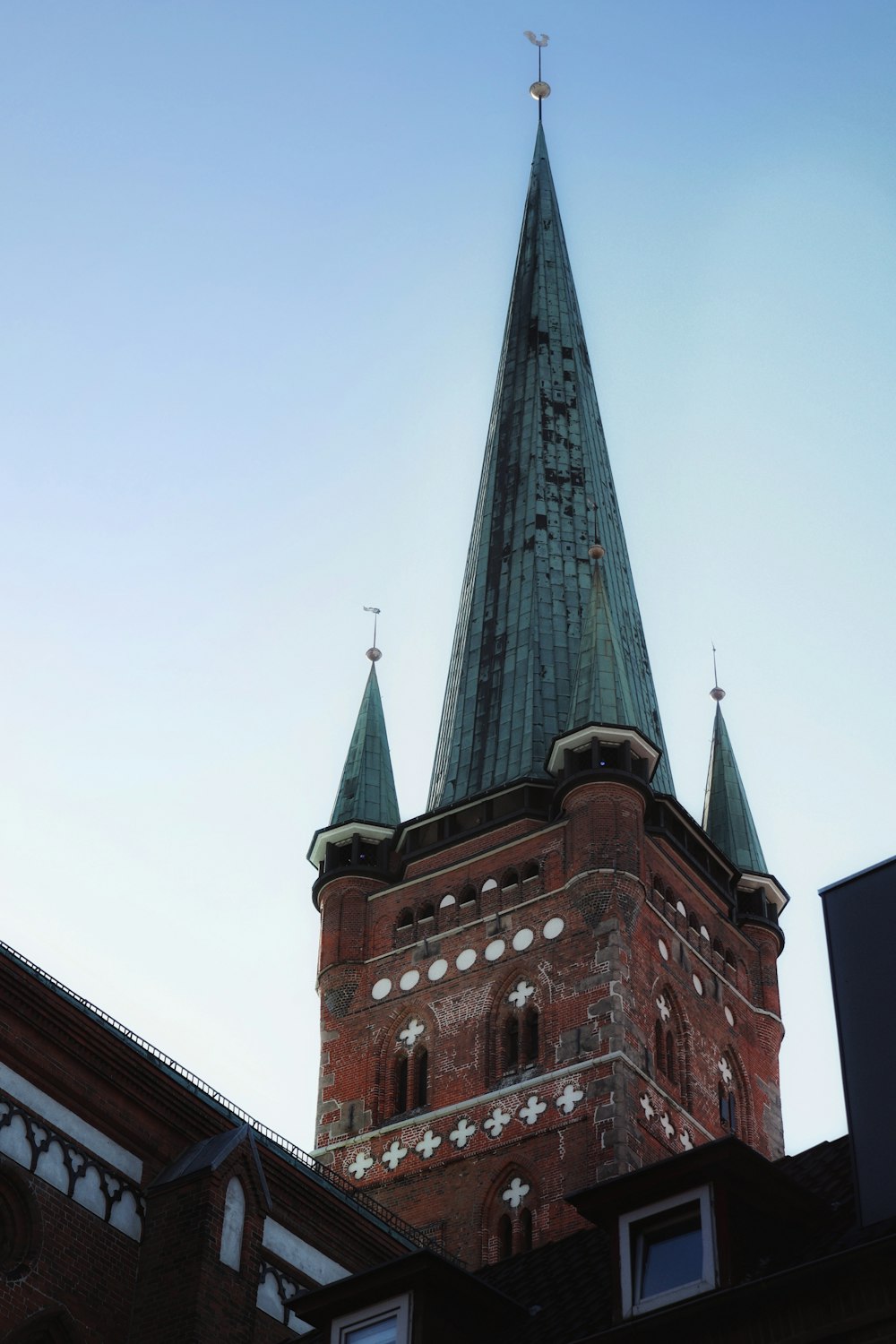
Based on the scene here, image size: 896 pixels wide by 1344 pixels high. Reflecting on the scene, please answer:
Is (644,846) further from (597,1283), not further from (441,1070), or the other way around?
(597,1283)

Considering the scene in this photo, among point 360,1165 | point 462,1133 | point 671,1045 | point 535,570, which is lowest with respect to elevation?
point 360,1165

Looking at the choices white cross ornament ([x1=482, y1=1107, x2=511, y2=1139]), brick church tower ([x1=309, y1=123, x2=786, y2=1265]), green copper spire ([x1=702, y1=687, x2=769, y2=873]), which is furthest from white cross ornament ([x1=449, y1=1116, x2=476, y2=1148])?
green copper spire ([x1=702, y1=687, x2=769, y2=873])

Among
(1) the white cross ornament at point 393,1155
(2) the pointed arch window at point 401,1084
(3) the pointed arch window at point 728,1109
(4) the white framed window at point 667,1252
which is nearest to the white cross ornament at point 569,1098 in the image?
(1) the white cross ornament at point 393,1155

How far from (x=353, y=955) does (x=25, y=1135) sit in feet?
73.8

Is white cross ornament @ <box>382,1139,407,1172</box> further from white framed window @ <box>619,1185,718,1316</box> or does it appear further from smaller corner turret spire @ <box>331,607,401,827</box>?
white framed window @ <box>619,1185,718,1316</box>

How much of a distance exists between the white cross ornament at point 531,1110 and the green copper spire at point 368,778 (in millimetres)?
9557

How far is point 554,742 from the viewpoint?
47.0 meters

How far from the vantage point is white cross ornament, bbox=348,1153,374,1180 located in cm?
4294

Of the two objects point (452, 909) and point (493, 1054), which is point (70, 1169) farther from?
point (452, 909)

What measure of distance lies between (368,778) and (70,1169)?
2606 centimetres

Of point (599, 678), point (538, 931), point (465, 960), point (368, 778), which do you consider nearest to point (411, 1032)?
point (465, 960)

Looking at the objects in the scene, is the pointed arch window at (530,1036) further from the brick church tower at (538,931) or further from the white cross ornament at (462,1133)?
the white cross ornament at (462,1133)

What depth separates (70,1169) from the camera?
25.1m

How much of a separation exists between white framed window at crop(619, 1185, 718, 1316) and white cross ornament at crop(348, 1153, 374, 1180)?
26.3 meters
